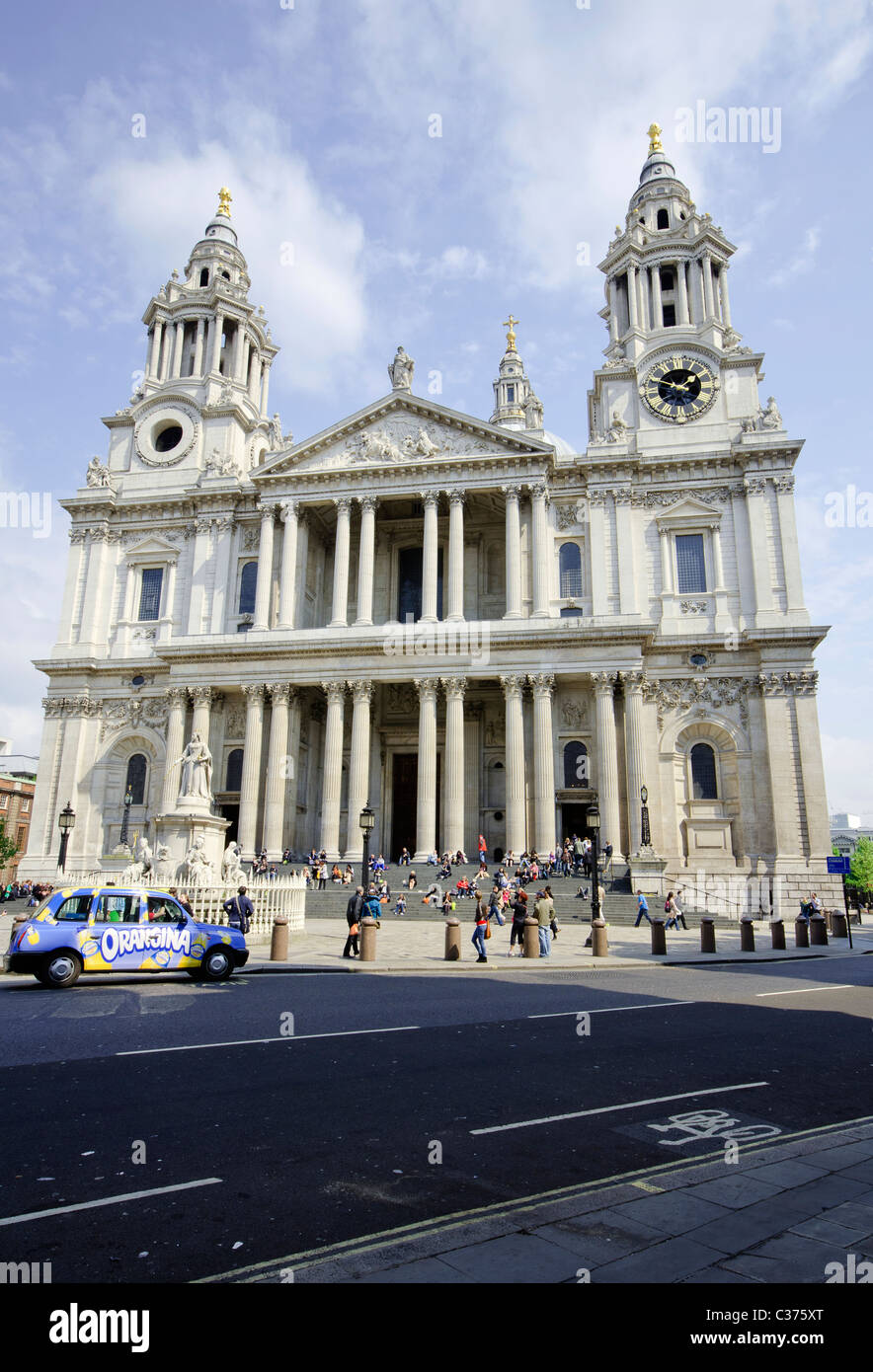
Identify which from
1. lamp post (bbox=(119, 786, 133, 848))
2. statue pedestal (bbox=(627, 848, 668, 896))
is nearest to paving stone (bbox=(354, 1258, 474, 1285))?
statue pedestal (bbox=(627, 848, 668, 896))

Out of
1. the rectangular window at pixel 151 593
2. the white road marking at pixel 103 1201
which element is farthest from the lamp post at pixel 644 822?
the white road marking at pixel 103 1201

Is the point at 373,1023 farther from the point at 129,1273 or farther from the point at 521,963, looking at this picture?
the point at 521,963

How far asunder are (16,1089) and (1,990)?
8.33 m

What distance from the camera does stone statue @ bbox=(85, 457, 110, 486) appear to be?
51.7 meters

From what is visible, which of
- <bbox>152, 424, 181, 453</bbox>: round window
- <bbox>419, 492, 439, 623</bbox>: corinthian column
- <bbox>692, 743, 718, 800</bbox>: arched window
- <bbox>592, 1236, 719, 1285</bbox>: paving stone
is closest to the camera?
<bbox>592, 1236, 719, 1285</bbox>: paving stone

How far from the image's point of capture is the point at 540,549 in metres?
43.1

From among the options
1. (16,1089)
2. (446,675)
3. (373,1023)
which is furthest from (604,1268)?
(446,675)

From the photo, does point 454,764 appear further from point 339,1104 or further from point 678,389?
point 339,1104

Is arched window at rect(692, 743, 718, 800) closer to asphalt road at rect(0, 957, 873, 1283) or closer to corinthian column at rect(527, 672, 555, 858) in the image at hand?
corinthian column at rect(527, 672, 555, 858)

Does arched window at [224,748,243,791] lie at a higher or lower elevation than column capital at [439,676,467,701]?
lower

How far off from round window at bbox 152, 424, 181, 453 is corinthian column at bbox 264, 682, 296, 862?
2014 cm

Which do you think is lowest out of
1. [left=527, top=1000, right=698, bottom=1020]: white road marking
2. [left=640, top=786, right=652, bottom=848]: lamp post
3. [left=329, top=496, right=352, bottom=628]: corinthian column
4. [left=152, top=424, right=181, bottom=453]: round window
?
[left=527, top=1000, right=698, bottom=1020]: white road marking

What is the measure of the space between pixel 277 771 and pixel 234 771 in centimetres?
483

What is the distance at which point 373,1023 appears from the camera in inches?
454
